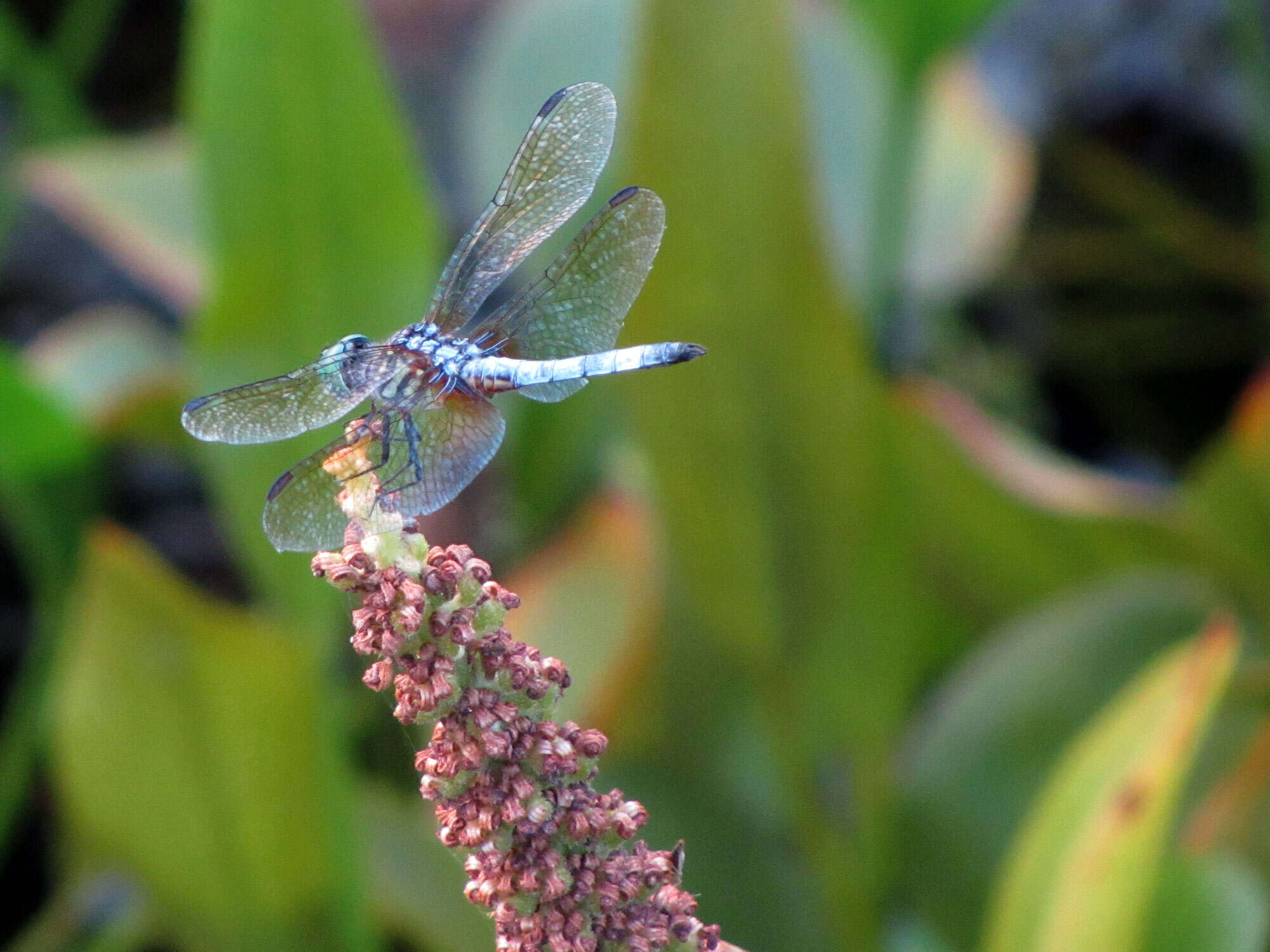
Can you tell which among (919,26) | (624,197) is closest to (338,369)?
(624,197)

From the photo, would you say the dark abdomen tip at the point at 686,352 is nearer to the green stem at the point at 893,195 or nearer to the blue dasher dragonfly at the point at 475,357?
the blue dasher dragonfly at the point at 475,357

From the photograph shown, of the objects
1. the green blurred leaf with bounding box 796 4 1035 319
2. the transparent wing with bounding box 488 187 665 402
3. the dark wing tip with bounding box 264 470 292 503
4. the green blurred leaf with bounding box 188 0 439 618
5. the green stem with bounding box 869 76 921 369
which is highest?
the green blurred leaf with bounding box 796 4 1035 319

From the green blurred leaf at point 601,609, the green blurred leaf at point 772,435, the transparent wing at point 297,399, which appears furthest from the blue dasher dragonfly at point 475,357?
the green blurred leaf at point 601,609

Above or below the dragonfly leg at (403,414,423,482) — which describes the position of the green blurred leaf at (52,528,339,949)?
above

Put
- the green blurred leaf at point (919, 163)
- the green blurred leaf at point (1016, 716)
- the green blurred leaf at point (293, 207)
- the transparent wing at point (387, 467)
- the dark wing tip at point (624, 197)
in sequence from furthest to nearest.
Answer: the green blurred leaf at point (919, 163), the green blurred leaf at point (1016, 716), the green blurred leaf at point (293, 207), the dark wing tip at point (624, 197), the transparent wing at point (387, 467)

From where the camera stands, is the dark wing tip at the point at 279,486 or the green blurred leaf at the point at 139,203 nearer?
the dark wing tip at the point at 279,486

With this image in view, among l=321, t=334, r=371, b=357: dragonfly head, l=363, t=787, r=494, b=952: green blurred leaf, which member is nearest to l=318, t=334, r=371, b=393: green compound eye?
l=321, t=334, r=371, b=357: dragonfly head

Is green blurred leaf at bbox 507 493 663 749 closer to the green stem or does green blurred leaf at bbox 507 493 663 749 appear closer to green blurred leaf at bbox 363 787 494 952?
green blurred leaf at bbox 363 787 494 952
